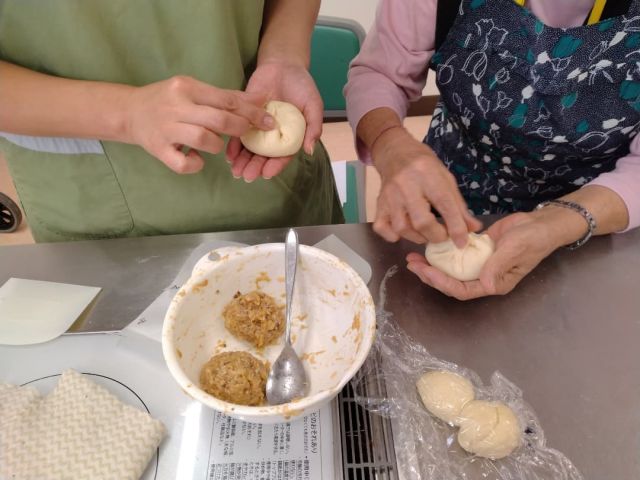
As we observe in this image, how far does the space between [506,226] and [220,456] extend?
660 millimetres

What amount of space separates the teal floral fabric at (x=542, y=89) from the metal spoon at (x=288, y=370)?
601 mm

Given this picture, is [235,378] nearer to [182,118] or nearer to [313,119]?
[182,118]

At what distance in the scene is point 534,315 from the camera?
87 centimetres

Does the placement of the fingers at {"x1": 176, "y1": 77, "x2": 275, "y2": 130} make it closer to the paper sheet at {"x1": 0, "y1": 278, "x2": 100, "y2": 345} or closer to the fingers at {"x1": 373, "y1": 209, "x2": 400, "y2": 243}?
the fingers at {"x1": 373, "y1": 209, "x2": 400, "y2": 243}

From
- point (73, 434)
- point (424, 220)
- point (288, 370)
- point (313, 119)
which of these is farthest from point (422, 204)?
point (73, 434)

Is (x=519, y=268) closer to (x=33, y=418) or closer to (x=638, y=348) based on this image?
(x=638, y=348)

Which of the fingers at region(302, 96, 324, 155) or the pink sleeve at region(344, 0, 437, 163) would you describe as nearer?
the fingers at region(302, 96, 324, 155)

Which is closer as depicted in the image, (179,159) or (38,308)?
(179,159)

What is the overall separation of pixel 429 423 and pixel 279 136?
0.57 metres

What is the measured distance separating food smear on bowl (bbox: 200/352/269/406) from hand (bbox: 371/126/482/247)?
351mm

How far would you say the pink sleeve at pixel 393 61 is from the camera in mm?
1028

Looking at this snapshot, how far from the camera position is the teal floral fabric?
2.92 feet

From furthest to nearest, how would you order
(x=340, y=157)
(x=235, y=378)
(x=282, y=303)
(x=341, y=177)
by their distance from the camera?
(x=340, y=157) → (x=341, y=177) → (x=282, y=303) → (x=235, y=378)

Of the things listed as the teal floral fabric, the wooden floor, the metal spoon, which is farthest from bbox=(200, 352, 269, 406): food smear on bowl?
the wooden floor
